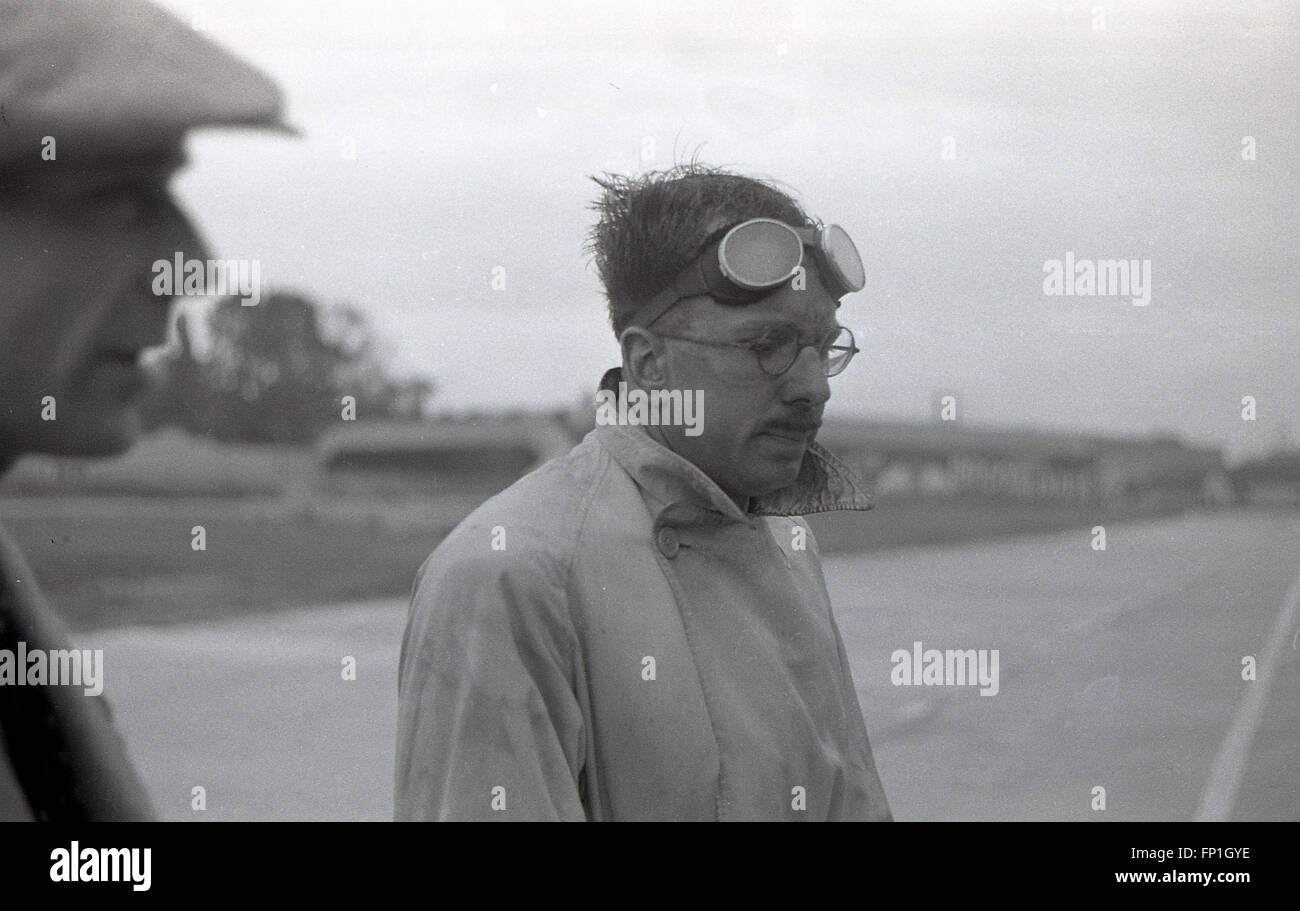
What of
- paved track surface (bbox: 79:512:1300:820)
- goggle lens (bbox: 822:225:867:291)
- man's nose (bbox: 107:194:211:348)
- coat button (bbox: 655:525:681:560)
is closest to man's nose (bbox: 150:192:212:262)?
man's nose (bbox: 107:194:211:348)

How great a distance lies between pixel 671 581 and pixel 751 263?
0.40 m

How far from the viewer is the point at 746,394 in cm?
156

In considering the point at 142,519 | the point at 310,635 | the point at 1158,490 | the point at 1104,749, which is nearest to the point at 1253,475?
the point at 1158,490

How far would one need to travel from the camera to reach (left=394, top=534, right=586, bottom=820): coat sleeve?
1.31 m

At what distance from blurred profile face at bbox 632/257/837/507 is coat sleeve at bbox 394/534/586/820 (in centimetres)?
29

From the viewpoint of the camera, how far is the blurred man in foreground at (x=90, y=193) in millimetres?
456

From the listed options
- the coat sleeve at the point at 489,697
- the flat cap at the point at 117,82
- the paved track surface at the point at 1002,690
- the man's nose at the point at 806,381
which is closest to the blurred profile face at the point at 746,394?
the man's nose at the point at 806,381

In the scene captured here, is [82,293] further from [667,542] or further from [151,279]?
[667,542]

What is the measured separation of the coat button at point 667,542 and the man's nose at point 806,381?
22 cm

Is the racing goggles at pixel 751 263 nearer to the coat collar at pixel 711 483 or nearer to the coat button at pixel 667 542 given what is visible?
the coat collar at pixel 711 483

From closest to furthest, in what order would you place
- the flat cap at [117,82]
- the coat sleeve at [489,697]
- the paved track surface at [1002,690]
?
the flat cap at [117,82]
the coat sleeve at [489,697]
the paved track surface at [1002,690]

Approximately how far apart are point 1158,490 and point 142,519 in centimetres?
255

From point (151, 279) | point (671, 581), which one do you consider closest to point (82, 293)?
point (151, 279)

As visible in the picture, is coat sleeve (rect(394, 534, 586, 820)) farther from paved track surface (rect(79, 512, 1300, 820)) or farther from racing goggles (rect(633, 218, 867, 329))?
paved track surface (rect(79, 512, 1300, 820))
